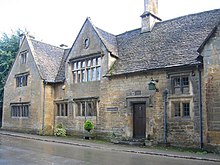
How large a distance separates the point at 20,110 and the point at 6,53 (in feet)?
29.6

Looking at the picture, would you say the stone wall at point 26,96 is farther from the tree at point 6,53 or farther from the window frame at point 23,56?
the tree at point 6,53

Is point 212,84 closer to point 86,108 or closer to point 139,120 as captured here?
point 139,120

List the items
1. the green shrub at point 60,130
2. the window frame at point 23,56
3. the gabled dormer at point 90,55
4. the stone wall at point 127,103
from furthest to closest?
the window frame at point 23,56, the green shrub at point 60,130, the gabled dormer at point 90,55, the stone wall at point 127,103

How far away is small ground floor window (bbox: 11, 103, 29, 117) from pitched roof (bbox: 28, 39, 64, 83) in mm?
4239

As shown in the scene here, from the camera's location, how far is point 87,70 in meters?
23.0

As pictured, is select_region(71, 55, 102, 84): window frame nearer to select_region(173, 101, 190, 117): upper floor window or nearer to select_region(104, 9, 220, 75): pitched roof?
select_region(104, 9, 220, 75): pitched roof

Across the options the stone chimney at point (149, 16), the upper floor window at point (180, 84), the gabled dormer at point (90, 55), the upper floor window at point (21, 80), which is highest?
the stone chimney at point (149, 16)

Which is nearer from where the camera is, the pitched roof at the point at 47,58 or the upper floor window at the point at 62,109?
the upper floor window at the point at 62,109

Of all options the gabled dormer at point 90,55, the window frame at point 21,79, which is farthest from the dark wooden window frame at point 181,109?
the window frame at point 21,79

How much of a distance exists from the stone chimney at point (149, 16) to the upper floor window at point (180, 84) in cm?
654

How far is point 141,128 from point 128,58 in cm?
562

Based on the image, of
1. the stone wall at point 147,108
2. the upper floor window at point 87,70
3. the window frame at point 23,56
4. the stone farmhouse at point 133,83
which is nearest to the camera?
the stone farmhouse at point 133,83

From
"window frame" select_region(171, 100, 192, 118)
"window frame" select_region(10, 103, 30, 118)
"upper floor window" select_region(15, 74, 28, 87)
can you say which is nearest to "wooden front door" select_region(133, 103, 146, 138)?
"window frame" select_region(171, 100, 192, 118)

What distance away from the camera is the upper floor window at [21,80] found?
2814 centimetres
